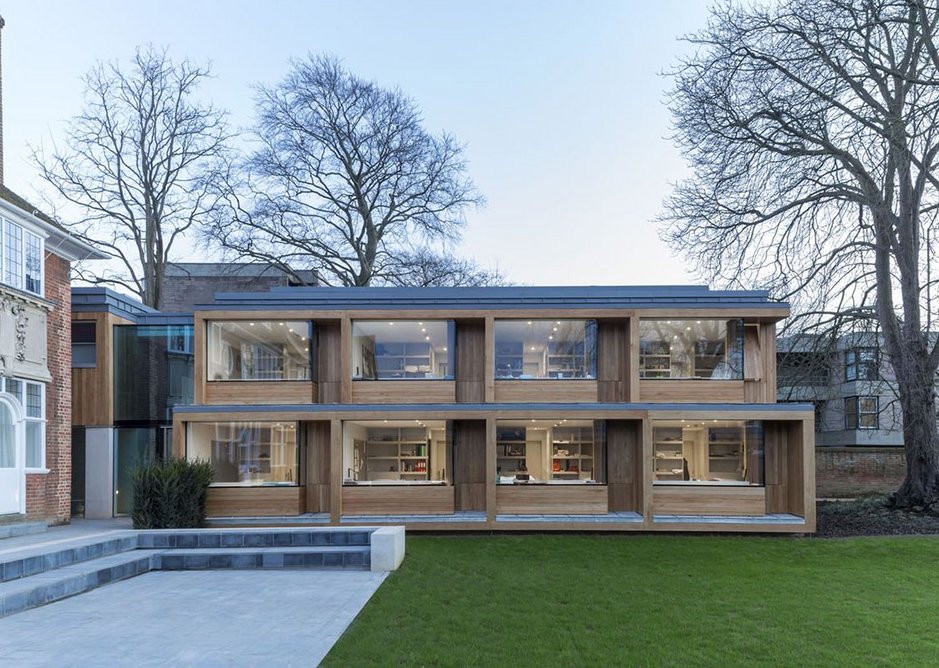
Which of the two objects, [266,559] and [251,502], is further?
[251,502]

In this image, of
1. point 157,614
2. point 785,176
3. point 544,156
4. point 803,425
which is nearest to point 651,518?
point 803,425

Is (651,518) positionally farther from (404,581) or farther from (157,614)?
(157,614)

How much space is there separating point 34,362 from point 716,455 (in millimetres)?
14695

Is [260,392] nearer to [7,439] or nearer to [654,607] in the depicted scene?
[7,439]

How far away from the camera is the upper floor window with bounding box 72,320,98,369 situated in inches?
709

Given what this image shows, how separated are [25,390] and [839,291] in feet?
58.3

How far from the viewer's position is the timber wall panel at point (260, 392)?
54.6ft

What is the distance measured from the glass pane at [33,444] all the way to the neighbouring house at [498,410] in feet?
8.56

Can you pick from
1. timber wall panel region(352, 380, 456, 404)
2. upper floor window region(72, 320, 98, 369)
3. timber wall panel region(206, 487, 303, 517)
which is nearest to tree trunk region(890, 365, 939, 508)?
timber wall panel region(352, 380, 456, 404)

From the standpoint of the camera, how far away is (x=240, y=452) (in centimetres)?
1639

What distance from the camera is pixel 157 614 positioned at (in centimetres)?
847

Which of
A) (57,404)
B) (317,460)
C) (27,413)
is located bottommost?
(317,460)

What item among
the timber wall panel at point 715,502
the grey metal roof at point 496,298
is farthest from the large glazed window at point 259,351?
the timber wall panel at point 715,502

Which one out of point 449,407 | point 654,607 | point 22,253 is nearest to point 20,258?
point 22,253
